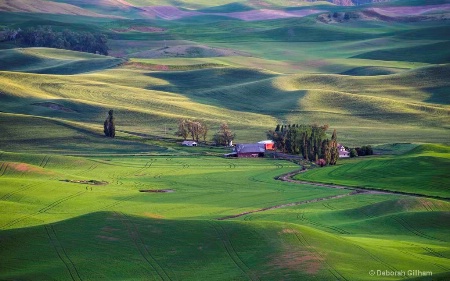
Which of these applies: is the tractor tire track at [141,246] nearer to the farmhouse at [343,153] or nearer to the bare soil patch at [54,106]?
the farmhouse at [343,153]

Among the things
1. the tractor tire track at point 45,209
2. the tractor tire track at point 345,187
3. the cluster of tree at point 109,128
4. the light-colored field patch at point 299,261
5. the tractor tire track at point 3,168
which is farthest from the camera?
the cluster of tree at point 109,128

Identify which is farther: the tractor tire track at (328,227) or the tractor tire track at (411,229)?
the tractor tire track at (328,227)

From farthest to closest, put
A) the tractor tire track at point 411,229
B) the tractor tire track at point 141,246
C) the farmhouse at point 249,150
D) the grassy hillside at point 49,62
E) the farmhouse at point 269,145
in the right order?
1. the grassy hillside at point 49,62
2. the farmhouse at point 269,145
3. the farmhouse at point 249,150
4. the tractor tire track at point 411,229
5. the tractor tire track at point 141,246

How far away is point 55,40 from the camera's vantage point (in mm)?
196000

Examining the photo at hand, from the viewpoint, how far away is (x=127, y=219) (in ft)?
147

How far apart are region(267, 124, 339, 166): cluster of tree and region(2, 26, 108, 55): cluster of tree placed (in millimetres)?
96549

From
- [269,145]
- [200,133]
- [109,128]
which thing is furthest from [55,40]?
[269,145]

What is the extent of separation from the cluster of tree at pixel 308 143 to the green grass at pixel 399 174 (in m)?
4.17

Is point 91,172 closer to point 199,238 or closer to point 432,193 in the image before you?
point 432,193

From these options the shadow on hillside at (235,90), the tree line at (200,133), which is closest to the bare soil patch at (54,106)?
the tree line at (200,133)

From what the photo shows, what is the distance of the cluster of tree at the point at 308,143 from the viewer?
9012cm

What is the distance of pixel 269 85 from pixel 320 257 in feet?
368

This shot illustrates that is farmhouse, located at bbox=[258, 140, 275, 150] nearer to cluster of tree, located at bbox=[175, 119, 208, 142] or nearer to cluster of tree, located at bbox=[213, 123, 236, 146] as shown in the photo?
cluster of tree, located at bbox=[213, 123, 236, 146]

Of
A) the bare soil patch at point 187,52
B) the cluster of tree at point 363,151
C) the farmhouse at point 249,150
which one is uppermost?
the bare soil patch at point 187,52
